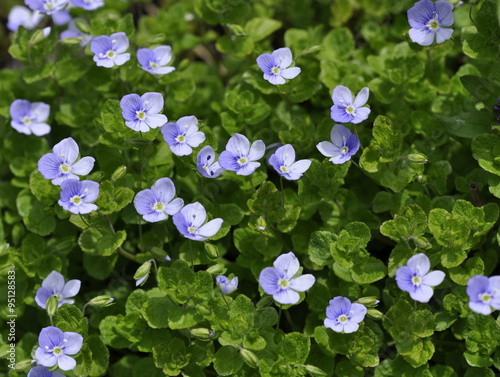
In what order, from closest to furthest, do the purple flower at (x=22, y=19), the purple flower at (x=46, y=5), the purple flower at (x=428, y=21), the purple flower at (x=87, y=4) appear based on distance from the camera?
the purple flower at (x=428, y=21) → the purple flower at (x=46, y=5) → the purple flower at (x=87, y=4) → the purple flower at (x=22, y=19)

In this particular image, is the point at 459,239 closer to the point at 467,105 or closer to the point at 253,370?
the point at 467,105

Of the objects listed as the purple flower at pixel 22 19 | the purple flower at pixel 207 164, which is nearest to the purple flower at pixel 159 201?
the purple flower at pixel 207 164

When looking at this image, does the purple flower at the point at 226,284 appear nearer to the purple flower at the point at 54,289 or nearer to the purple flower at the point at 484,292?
the purple flower at the point at 54,289

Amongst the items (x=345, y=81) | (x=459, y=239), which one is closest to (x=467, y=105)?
(x=345, y=81)

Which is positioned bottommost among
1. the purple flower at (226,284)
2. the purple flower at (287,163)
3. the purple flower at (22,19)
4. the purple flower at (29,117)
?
the purple flower at (226,284)

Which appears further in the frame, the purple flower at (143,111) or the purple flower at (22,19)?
the purple flower at (22,19)

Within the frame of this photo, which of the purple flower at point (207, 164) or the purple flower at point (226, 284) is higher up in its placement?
the purple flower at point (207, 164)

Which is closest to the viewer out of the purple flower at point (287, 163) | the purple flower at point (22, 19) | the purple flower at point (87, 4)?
the purple flower at point (287, 163)
